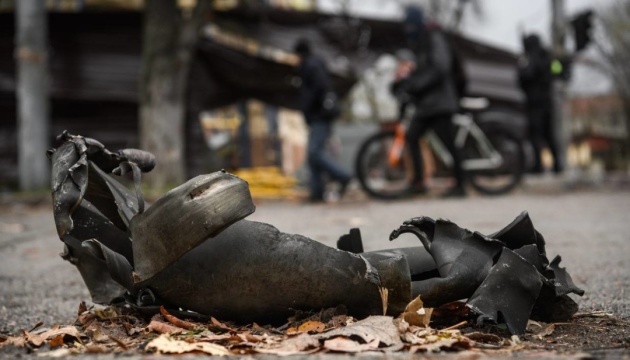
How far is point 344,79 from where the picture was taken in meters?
→ 14.5

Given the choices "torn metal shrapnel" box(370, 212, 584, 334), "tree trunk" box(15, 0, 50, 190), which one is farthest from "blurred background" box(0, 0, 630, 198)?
"torn metal shrapnel" box(370, 212, 584, 334)

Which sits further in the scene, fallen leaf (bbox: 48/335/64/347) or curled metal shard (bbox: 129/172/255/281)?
fallen leaf (bbox: 48/335/64/347)

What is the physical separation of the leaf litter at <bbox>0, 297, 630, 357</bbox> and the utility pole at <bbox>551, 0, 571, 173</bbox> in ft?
32.7

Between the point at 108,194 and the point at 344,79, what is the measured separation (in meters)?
12.8

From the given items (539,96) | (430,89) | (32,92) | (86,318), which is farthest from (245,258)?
(539,96)

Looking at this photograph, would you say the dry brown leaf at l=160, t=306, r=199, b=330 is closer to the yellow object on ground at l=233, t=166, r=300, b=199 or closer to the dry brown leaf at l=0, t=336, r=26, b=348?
the dry brown leaf at l=0, t=336, r=26, b=348

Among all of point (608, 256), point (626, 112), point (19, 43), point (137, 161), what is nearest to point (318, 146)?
point (19, 43)

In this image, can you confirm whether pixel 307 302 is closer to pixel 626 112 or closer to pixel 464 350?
pixel 464 350

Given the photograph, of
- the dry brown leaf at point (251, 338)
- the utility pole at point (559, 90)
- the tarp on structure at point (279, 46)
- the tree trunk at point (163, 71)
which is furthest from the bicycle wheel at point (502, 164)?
the dry brown leaf at point (251, 338)

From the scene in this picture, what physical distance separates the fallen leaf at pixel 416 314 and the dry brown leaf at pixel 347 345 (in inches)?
7.7

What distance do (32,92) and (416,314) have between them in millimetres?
10045

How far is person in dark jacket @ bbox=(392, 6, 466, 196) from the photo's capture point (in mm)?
8555

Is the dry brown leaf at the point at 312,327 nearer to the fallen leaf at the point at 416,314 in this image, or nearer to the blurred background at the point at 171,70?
the fallen leaf at the point at 416,314

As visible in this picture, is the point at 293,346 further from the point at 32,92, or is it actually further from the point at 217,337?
the point at 32,92
